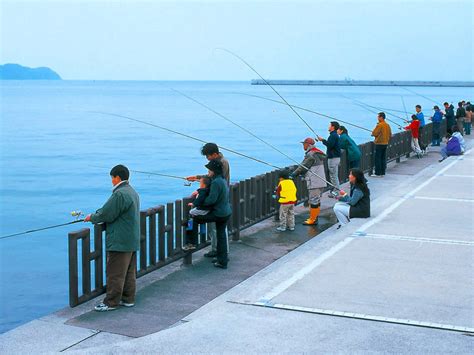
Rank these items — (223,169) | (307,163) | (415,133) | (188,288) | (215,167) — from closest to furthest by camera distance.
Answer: (188,288) < (215,167) < (223,169) < (307,163) < (415,133)

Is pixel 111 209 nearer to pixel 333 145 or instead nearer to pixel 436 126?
pixel 333 145

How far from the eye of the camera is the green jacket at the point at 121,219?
7.58 m

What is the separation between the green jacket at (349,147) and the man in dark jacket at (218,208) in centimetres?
706

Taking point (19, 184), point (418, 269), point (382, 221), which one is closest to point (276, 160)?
point (19, 184)

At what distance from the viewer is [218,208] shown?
923 centimetres

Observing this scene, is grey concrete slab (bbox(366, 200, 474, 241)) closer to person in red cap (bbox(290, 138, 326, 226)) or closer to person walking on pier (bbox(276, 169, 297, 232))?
person in red cap (bbox(290, 138, 326, 226))

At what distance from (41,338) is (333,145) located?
8.96m

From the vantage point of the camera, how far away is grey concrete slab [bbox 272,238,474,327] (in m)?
7.20

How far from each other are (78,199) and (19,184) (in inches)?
231

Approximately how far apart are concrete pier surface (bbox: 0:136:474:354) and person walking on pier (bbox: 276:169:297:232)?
0.36 meters

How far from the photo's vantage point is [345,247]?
989 cm

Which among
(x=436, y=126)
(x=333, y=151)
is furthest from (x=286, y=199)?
(x=436, y=126)

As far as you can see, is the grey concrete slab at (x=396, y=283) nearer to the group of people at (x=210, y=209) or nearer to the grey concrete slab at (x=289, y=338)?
the grey concrete slab at (x=289, y=338)

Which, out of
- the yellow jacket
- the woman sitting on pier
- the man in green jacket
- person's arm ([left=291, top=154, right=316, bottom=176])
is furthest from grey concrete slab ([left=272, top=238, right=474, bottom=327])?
person's arm ([left=291, top=154, right=316, bottom=176])
